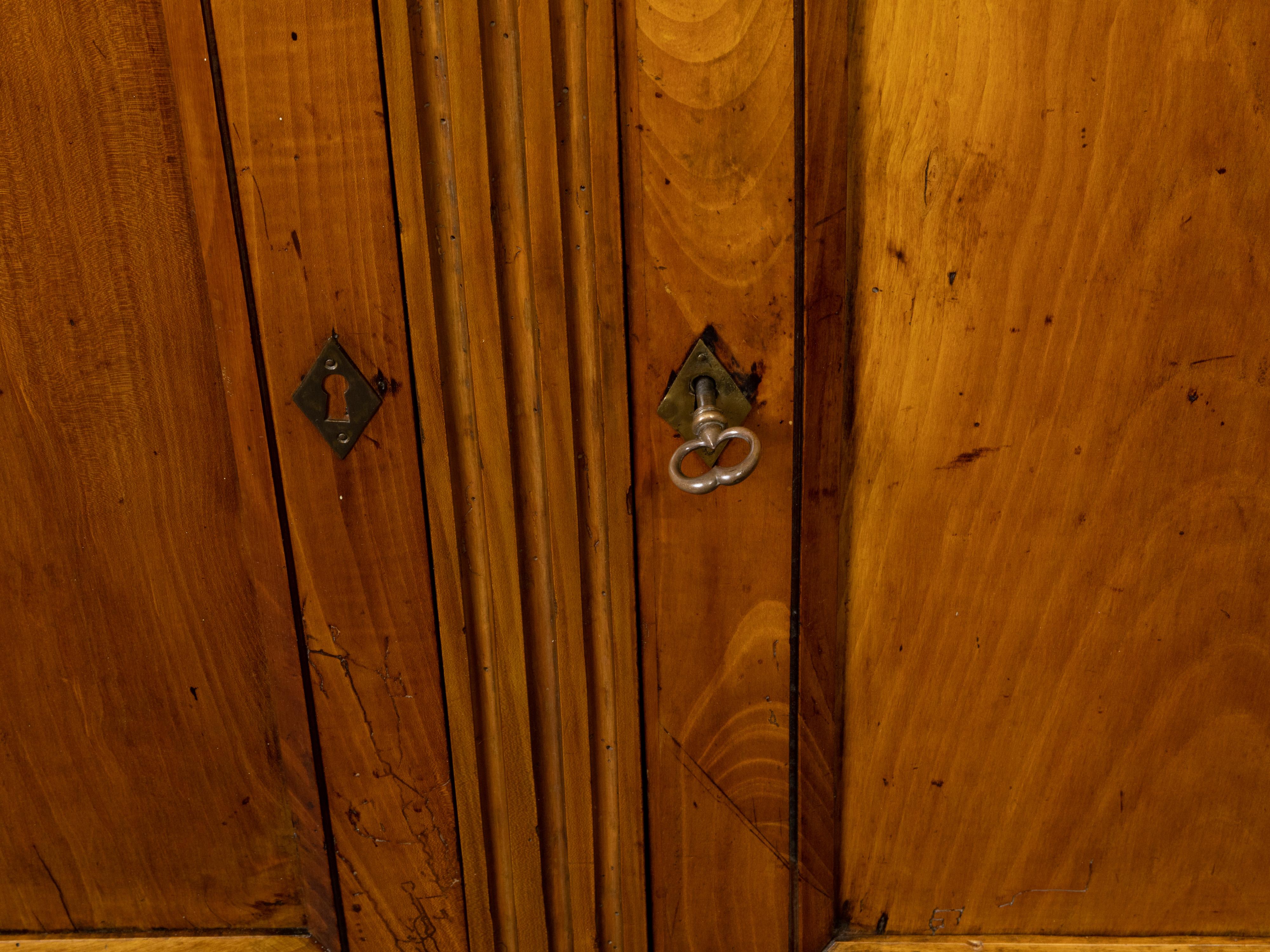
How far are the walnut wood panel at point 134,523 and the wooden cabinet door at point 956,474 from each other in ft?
0.87

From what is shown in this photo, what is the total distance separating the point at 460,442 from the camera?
532 mm

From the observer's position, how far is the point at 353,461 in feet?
1.76

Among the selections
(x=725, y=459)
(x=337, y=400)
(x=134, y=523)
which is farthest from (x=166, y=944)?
(x=725, y=459)

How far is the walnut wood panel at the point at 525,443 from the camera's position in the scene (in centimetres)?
47

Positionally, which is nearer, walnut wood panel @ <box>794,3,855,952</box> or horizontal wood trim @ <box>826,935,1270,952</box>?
walnut wood panel @ <box>794,3,855,952</box>

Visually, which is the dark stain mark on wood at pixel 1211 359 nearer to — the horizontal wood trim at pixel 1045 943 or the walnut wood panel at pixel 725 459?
the walnut wood panel at pixel 725 459

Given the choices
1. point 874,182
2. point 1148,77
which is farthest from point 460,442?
point 1148,77

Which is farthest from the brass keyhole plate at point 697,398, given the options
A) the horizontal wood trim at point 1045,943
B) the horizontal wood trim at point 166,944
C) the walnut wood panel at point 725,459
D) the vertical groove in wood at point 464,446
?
the horizontal wood trim at point 166,944

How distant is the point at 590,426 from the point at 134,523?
1.08ft

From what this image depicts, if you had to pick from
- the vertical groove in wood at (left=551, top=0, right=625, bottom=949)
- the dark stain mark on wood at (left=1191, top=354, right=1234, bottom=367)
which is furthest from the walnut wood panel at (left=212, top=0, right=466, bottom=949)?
the dark stain mark on wood at (left=1191, top=354, right=1234, bottom=367)

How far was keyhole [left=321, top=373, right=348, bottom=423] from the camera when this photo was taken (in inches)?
20.7

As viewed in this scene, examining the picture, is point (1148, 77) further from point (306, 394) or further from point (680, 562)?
point (306, 394)

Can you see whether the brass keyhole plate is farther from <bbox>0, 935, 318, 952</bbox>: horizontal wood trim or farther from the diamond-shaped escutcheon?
<bbox>0, 935, 318, 952</bbox>: horizontal wood trim

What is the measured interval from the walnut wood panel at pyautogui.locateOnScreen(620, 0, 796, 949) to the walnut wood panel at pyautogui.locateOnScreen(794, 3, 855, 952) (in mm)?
11
